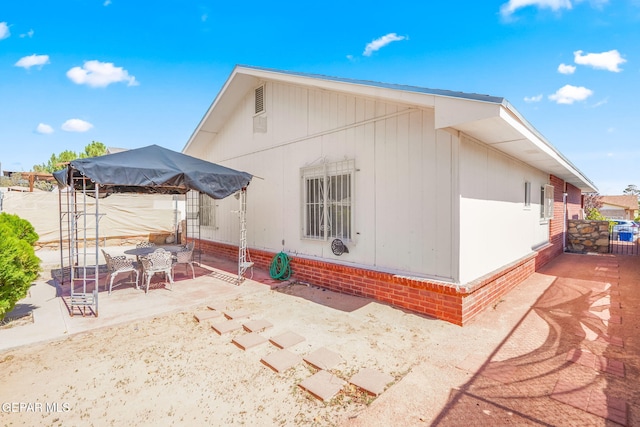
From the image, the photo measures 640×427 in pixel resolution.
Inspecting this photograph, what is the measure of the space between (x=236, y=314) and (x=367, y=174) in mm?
3412

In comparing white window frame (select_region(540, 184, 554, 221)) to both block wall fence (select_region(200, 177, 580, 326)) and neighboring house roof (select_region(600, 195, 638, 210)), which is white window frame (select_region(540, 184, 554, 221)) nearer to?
block wall fence (select_region(200, 177, 580, 326))

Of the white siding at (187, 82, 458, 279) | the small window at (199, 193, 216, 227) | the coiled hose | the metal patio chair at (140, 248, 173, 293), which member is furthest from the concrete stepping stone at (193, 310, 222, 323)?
the small window at (199, 193, 216, 227)

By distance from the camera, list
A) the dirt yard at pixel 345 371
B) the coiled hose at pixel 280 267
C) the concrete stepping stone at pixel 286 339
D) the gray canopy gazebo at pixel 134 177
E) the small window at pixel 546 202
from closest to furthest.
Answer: the dirt yard at pixel 345 371 → the concrete stepping stone at pixel 286 339 → the gray canopy gazebo at pixel 134 177 → the coiled hose at pixel 280 267 → the small window at pixel 546 202

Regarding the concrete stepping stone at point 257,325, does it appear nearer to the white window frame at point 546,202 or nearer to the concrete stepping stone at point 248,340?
the concrete stepping stone at point 248,340

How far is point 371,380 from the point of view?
2889 mm

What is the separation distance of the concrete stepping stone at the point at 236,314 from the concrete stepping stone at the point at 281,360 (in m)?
1.36

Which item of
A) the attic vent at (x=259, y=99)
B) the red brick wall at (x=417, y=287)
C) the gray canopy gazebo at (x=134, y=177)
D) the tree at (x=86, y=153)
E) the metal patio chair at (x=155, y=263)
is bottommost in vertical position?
the red brick wall at (x=417, y=287)

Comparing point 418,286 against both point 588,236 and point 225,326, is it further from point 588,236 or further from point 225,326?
point 588,236

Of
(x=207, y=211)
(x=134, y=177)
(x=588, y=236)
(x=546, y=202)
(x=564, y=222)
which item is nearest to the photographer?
(x=134, y=177)

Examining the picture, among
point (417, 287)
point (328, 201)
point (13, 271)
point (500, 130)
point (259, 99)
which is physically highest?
point (259, 99)

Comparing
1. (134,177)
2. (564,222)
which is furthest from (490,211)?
(564,222)

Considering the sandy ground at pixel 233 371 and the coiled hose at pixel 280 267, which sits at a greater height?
the coiled hose at pixel 280 267

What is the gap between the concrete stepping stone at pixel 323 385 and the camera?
105 inches

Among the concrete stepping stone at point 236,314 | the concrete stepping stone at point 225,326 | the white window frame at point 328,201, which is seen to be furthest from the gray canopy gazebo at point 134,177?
the concrete stepping stone at point 225,326
